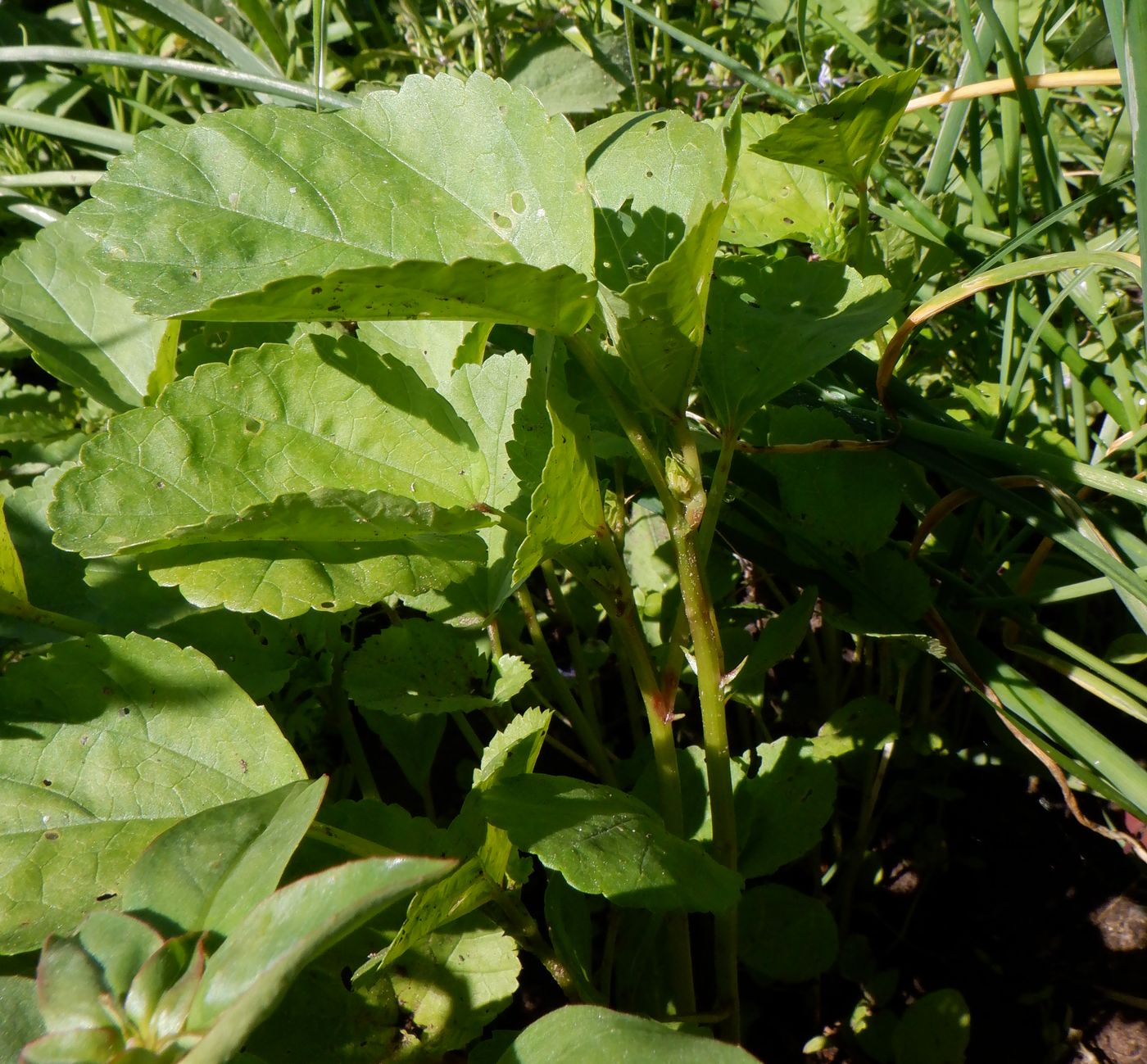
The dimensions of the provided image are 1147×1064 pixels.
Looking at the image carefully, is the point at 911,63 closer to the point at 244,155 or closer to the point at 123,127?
the point at 244,155

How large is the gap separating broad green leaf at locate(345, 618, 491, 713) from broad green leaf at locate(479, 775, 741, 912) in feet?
0.71

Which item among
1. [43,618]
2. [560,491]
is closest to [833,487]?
[560,491]

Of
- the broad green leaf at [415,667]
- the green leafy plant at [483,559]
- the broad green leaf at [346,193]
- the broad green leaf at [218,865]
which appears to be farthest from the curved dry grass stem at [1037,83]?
the broad green leaf at [218,865]

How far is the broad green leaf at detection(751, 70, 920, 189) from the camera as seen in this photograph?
0.90m

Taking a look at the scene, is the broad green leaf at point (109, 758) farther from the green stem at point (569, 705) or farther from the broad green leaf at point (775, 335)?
the broad green leaf at point (775, 335)

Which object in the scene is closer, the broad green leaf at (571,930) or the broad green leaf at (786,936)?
the broad green leaf at (571,930)

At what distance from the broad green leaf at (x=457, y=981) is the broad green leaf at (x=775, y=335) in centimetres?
52

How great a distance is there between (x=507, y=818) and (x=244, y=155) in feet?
1.84

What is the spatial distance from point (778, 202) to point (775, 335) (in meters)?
0.38

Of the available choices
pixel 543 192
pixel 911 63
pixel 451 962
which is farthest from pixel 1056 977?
pixel 911 63

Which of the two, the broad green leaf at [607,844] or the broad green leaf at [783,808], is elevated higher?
the broad green leaf at [607,844]

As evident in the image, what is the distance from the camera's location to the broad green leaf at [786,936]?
1.11m

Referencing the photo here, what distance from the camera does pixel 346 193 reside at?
0.80 meters

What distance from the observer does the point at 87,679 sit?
91 centimetres
